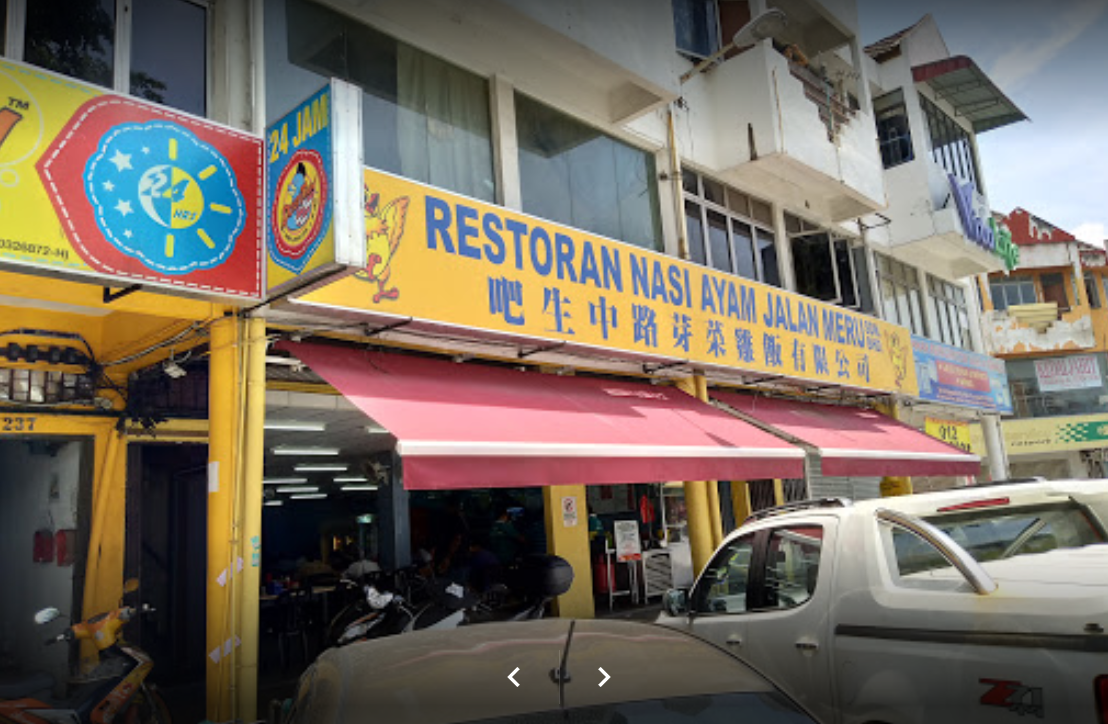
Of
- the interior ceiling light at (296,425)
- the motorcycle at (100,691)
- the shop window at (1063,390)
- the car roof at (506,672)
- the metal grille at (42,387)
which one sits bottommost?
the motorcycle at (100,691)

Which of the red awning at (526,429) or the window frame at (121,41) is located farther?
the red awning at (526,429)

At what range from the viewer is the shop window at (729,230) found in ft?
41.6

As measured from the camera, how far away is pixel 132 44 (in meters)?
6.32

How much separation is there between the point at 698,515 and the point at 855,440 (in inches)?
112

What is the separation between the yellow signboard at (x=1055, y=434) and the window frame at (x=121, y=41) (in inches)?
1343

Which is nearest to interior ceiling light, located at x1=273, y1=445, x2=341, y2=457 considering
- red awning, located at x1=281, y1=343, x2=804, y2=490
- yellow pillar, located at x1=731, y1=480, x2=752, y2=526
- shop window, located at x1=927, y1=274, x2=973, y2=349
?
red awning, located at x1=281, y1=343, x2=804, y2=490

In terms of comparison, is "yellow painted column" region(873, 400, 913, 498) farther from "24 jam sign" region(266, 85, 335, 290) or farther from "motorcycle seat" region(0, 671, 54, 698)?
"motorcycle seat" region(0, 671, 54, 698)

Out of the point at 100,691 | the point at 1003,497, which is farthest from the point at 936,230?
the point at 100,691

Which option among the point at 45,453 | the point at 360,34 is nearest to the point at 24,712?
the point at 45,453

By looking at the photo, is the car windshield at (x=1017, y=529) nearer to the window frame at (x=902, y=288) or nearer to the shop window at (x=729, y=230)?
the shop window at (x=729, y=230)

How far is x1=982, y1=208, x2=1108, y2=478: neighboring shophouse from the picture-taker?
109 ft

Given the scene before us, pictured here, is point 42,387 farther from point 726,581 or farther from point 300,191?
point 726,581

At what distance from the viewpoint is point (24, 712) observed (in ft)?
16.4

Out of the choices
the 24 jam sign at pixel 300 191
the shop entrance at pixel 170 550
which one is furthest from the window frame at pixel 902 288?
the 24 jam sign at pixel 300 191
